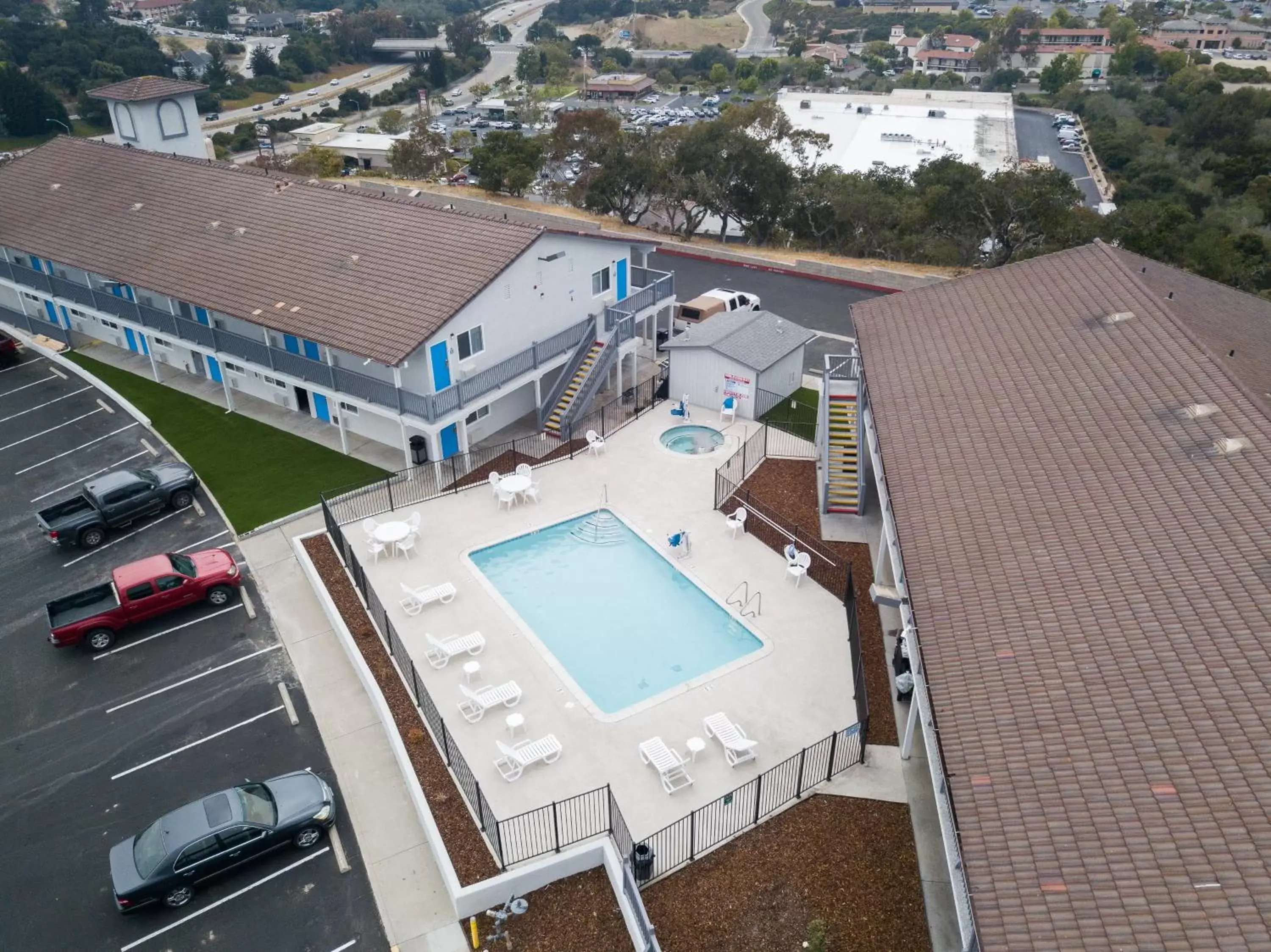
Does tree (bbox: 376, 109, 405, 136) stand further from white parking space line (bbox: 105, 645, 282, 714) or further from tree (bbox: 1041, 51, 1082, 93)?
white parking space line (bbox: 105, 645, 282, 714)

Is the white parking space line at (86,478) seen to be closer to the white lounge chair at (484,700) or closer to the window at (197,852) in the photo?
the window at (197,852)

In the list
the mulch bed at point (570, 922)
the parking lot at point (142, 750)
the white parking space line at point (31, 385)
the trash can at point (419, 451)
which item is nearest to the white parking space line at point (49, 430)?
the parking lot at point (142, 750)

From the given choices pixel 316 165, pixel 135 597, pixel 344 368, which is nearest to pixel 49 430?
pixel 344 368

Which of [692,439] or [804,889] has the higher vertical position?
[804,889]

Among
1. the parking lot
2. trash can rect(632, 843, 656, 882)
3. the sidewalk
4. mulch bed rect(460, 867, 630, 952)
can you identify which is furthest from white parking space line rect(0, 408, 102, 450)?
trash can rect(632, 843, 656, 882)

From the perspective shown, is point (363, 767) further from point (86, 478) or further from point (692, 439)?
point (86, 478)

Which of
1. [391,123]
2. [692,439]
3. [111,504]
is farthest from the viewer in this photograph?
[391,123]

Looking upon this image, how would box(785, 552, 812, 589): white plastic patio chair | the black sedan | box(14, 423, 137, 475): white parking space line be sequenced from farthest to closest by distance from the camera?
A: box(14, 423, 137, 475): white parking space line < box(785, 552, 812, 589): white plastic patio chair < the black sedan
